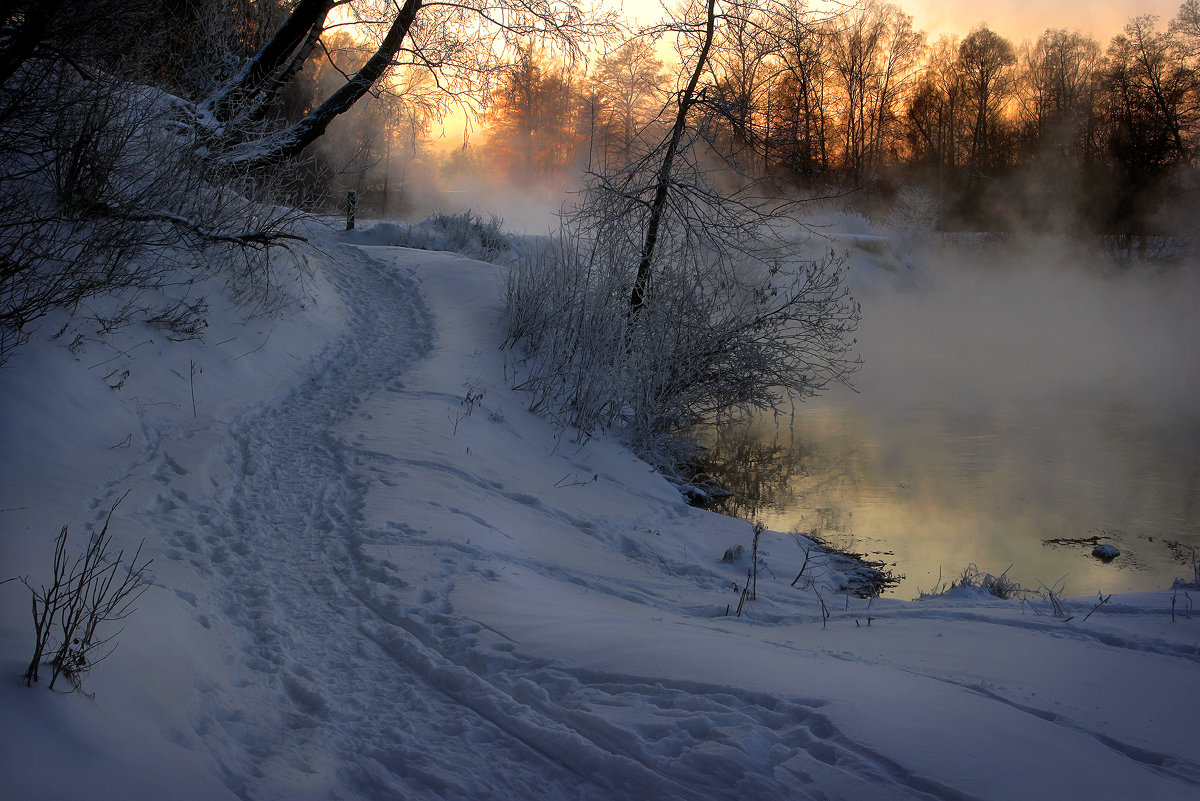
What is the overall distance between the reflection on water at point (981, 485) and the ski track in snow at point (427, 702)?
3.26 m

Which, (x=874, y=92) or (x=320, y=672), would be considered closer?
(x=320, y=672)

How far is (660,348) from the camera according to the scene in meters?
9.21

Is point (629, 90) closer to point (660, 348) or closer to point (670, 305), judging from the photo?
point (670, 305)

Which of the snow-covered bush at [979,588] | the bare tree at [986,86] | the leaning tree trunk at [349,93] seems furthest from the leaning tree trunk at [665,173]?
the bare tree at [986,86]

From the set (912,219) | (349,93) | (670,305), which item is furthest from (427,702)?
(912,219)

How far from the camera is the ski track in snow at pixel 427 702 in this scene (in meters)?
2.51

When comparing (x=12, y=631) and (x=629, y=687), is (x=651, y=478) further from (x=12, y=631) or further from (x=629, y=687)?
(x=12, y=631)

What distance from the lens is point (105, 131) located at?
6543 millimetres

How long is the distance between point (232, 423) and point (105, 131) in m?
2.94

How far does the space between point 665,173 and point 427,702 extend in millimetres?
7693

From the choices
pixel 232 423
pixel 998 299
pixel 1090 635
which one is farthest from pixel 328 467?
pixel 998 299

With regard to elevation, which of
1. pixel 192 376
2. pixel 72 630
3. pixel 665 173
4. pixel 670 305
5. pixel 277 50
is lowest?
pixel 72 630

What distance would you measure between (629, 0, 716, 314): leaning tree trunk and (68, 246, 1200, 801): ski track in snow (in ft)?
18.7

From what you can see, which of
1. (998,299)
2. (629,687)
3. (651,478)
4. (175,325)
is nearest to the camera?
(629,687)
